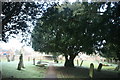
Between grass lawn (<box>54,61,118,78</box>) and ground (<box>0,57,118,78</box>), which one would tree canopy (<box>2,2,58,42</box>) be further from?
grass lawn (<box>54,61,118,78</box>)

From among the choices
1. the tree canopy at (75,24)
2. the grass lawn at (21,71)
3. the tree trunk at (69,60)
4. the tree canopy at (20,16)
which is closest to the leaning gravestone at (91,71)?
the tree canopy at (75,24)

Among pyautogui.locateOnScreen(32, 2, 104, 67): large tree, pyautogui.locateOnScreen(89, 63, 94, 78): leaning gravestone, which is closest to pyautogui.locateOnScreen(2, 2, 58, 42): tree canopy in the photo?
pyautogui.locateOnScreen(32, 2, 104, 67): large tree

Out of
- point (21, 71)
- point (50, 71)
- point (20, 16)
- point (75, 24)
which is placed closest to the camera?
point (75, 24)

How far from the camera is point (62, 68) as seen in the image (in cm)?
671

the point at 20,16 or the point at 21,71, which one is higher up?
the point at 20,16

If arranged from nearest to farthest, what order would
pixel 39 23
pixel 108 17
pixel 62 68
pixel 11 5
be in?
pixel 108 17 → pixel 11 5 → pixel 39 23 → pixel 62 68

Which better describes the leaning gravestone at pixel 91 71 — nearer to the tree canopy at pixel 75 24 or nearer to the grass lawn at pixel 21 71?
the tree canopy at pixel 75 24

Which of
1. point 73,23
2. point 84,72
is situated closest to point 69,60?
point 84,72

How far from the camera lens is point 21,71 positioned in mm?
5539

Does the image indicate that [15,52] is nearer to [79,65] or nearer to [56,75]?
[56,75]

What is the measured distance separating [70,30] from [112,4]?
156 centimetres

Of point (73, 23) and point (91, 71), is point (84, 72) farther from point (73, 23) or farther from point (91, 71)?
point (73, 23)

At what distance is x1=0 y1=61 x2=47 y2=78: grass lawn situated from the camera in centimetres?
536

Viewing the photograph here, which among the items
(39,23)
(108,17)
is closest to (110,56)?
(108,17)
